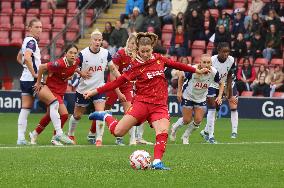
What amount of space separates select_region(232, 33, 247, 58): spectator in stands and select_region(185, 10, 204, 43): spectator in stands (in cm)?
175

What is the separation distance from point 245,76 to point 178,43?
3.32 metres

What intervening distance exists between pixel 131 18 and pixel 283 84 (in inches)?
256

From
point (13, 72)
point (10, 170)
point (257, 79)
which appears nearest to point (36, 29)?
point (10, 170)

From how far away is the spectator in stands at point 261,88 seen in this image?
29831 millimetres

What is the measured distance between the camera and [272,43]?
3103 cm

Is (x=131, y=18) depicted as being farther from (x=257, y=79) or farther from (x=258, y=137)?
(x=258, y=137)

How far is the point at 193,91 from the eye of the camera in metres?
19.7

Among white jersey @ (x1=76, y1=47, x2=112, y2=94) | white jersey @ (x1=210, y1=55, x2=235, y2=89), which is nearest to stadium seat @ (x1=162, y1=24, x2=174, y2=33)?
white jersey @ (x1=210, y1=55, x2=235, y2=89)

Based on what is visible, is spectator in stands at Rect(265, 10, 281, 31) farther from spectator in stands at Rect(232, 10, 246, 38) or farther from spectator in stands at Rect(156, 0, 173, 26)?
spectator in stands at Rect(156, 0, 173, 26)

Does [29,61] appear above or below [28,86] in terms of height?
above

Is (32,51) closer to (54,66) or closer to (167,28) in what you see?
(54,66)

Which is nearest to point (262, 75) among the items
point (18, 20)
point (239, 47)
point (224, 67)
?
point (239, 47)

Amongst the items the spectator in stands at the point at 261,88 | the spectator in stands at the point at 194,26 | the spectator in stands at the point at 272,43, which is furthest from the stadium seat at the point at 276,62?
the spectator in stands at the point at 194,26

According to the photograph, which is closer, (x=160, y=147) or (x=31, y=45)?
(x=160, y=147)
